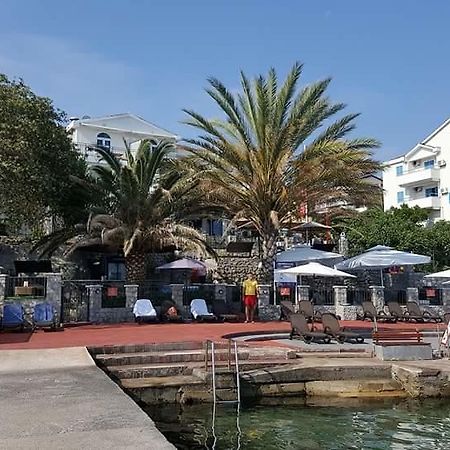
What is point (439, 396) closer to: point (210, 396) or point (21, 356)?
point (210, 396)

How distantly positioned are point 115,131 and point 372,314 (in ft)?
134

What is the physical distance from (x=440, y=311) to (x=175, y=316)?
1303 cm

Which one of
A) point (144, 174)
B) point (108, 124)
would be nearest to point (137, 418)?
point (144, 174)

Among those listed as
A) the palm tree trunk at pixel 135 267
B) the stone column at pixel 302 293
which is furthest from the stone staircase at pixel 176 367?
the stone column at pixel 302 293

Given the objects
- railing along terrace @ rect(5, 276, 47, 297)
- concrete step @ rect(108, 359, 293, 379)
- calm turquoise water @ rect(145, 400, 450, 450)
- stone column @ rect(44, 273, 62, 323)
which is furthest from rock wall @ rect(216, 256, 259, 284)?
calm turquoise water @ rect(145, 400, 450, 450)

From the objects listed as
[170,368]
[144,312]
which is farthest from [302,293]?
[170,368]

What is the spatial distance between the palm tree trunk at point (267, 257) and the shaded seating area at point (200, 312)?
123 inches

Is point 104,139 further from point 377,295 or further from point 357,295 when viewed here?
point 377,295

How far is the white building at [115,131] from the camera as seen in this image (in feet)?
185

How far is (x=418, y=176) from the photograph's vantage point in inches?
2552

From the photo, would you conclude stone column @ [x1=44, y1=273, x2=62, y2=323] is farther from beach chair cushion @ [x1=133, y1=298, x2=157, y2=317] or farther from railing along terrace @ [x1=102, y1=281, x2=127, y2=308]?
beach chair cushion @ [x1=133, y1=298, x2=157, y2=317]

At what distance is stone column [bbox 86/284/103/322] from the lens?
2310cm

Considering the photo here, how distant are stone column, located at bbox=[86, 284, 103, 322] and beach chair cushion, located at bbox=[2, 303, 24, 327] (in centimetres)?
324

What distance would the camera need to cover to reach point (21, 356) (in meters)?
13.8
